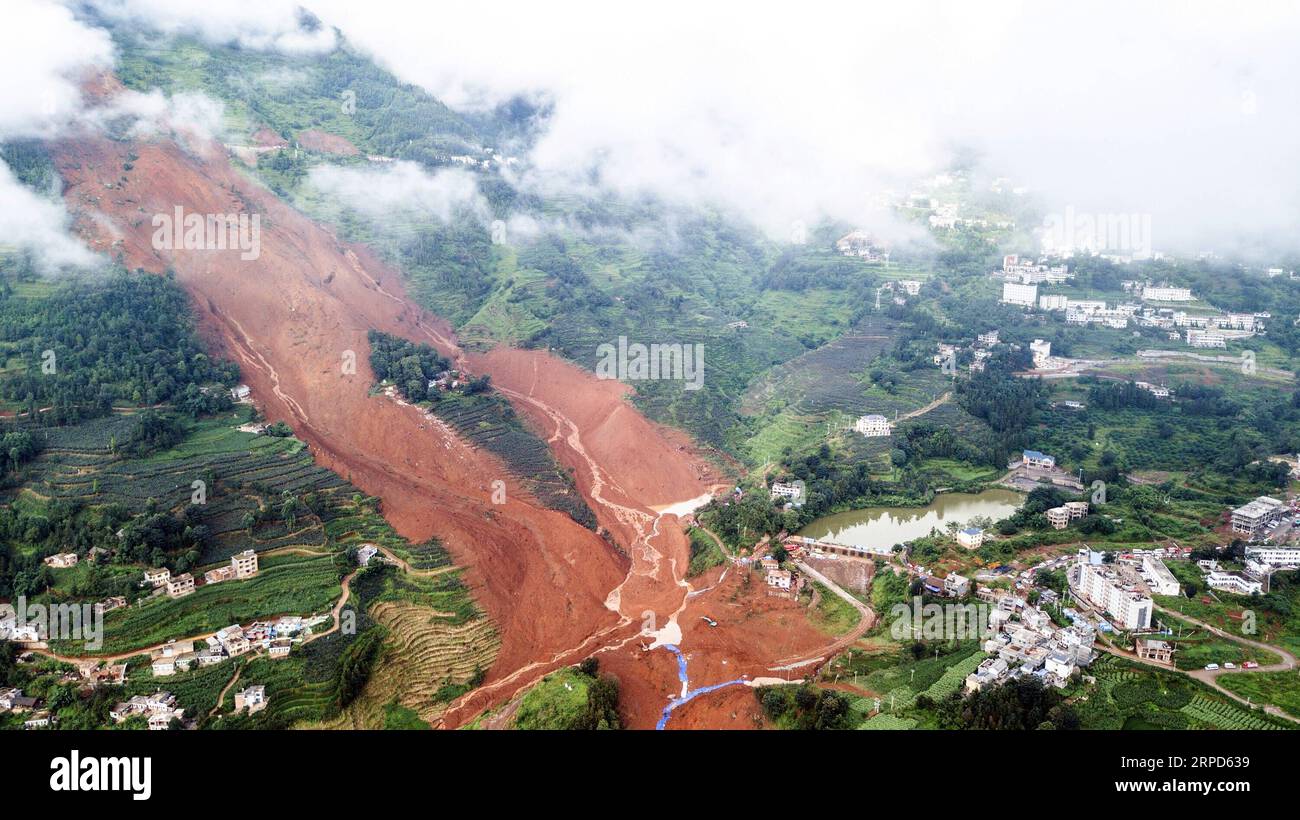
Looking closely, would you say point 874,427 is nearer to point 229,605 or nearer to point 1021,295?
point 1021,295

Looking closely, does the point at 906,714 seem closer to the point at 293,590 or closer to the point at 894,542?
the point at 894,542

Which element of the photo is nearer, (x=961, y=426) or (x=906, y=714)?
(x=906, y=714)

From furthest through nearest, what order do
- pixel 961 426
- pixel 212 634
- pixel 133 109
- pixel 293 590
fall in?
pixel 133 109 → pixel 961 426 → pixel 293 590 → pixel 212 634

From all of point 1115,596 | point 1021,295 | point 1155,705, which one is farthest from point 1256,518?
point 1021,295

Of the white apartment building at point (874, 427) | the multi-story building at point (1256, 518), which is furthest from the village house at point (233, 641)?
the multi-story building at point (1256, 518)

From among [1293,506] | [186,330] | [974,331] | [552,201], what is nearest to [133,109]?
[186,330]

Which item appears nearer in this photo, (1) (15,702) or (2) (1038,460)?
(1) (15,702)

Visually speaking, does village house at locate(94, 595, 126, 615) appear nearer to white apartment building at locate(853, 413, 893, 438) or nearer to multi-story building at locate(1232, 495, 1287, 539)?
white apartment building at locate(853, 413, 893, 438)
